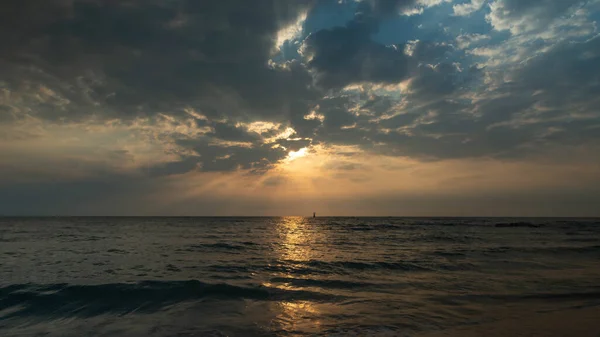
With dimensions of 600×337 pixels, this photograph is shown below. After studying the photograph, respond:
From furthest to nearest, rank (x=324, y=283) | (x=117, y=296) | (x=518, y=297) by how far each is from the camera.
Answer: (x=324, y=283) → (x=117, y=296) → (x=518, y=297)

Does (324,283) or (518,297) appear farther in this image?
(324,283)

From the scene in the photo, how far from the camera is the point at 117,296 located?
13219 millimetres

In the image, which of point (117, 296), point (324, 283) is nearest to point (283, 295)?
point (324, 283)

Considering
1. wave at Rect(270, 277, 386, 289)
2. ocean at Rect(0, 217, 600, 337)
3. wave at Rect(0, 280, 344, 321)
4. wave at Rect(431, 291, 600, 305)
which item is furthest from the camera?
wave at Rect(270, 277, 386, 289)

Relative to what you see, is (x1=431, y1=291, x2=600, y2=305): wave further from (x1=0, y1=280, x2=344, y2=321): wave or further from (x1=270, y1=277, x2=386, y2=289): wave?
(x1=0, y1=280, x2=344, y2=321): wave

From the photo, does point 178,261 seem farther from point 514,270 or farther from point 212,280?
point 514,270

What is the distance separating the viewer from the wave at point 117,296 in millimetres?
11719

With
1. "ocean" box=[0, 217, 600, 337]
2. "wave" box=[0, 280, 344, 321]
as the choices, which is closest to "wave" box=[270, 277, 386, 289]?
"ocean" box=[0, 217, 600, 337]

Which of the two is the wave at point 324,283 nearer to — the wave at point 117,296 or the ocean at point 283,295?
the ocean at point 283,295

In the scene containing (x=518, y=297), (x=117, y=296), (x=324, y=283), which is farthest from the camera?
(x=324, y=283)

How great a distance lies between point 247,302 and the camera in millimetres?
12227

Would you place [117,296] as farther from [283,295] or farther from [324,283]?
[324,283]

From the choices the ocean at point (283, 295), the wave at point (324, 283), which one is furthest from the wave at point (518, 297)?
the wave at point (324, 283)

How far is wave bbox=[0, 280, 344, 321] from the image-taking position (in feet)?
38.4
